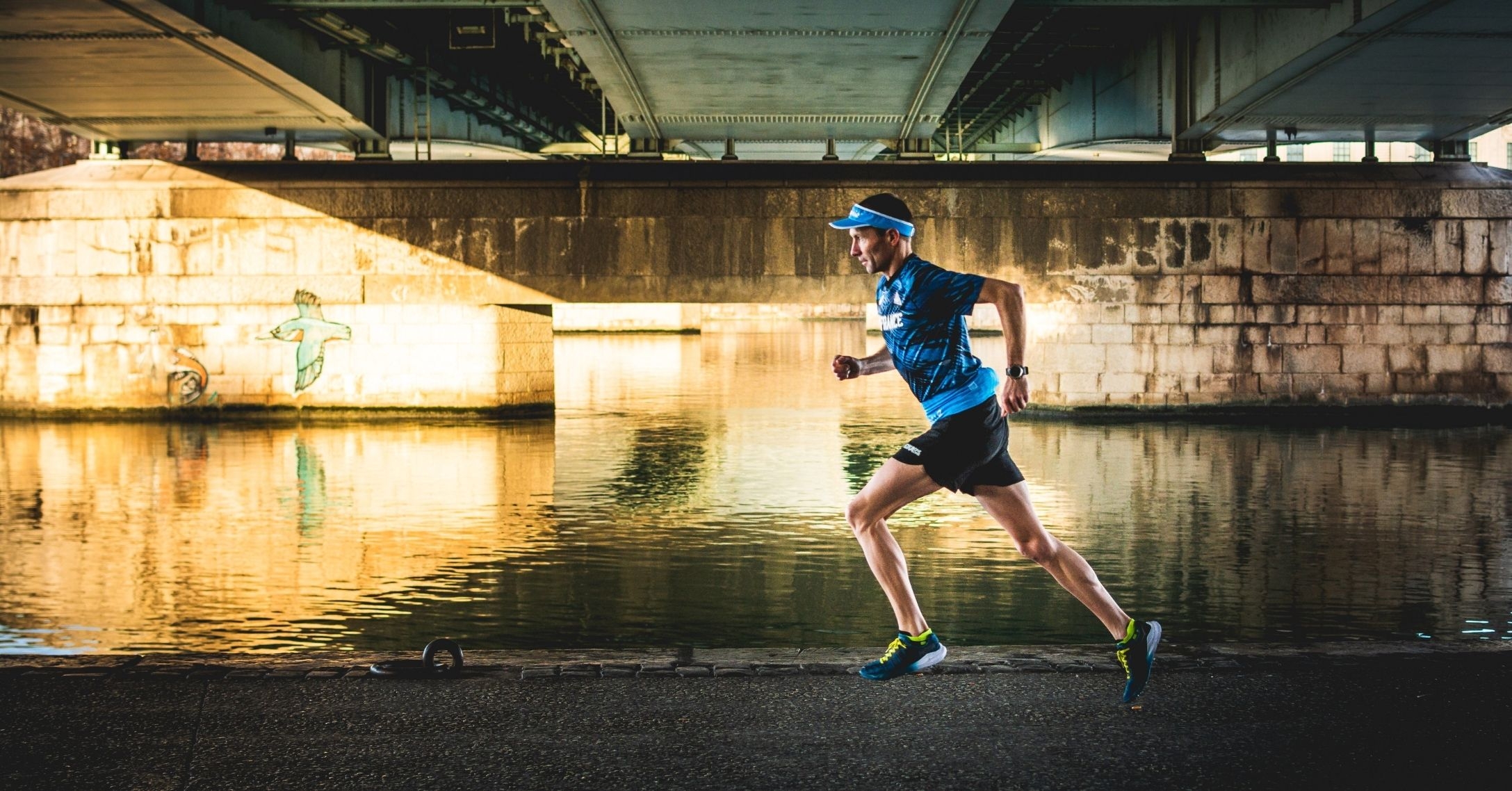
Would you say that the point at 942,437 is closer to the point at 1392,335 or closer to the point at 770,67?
the point at 770,67

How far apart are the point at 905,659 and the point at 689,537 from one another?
5.01 m

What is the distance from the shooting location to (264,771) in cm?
454

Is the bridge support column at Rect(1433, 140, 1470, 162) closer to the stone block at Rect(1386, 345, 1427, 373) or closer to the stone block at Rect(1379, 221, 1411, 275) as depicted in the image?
the stone block at Rect(1379, 221, 1411, 275)

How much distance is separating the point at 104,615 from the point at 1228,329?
17.3 meters

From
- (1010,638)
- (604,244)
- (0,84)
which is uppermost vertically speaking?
(0,84)

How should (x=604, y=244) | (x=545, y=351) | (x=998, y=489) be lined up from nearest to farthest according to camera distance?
(x=998, y=489) < (x=604, y=244) < (x=545, y=351)

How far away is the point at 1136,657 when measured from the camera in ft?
17.4

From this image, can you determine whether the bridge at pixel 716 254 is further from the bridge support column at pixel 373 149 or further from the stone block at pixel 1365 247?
the bridge support column at pixel 373 149

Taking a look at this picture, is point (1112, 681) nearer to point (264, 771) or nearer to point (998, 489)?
point (998, 489)

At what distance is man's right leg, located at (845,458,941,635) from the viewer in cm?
559

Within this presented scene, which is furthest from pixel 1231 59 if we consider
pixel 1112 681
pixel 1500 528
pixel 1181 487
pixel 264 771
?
pixel 264 771

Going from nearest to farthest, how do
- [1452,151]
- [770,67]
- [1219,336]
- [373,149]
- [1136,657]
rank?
[1136,657]
[770,67]
[1219,336]
[1452,151]
[373,149]

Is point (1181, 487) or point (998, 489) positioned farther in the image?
point (1181, 487)

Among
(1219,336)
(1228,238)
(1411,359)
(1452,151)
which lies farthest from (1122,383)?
(1452,151)
